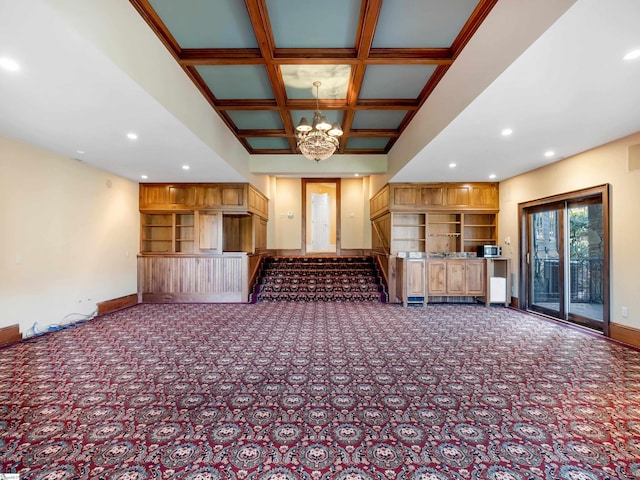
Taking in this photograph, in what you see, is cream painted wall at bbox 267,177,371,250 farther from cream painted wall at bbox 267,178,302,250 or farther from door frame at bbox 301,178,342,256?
door frame at bbox 301,178,342,256

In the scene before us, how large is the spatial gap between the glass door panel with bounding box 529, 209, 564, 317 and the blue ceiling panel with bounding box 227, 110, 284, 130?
226 inches

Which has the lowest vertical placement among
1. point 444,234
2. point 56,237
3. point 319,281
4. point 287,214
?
point 319,281

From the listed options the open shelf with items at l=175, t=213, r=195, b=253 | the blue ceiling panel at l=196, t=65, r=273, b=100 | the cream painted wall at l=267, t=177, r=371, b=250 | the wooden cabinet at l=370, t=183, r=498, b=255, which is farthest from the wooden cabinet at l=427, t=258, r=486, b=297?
the open shelf with items at l=175, t=213, r=195, b=253

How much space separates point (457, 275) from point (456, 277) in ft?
0.17

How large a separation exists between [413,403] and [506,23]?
3.47 meters

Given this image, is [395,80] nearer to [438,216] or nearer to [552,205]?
[552,205]

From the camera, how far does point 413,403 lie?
2602mm

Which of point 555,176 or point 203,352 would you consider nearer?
point 203,352

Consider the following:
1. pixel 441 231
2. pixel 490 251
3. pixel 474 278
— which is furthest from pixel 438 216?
pixel 474 278

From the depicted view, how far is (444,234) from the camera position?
7973mm

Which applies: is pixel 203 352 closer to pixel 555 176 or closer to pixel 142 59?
pixel 142 59

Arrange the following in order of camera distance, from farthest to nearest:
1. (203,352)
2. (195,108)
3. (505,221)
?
(505,221)
(195,108)
(203,352)

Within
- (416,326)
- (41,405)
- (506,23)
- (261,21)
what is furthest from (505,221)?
(41,405)

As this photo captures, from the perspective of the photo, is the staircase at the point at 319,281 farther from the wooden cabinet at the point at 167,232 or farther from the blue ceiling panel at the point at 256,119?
the blue ceiling panel at the point at 256,119
